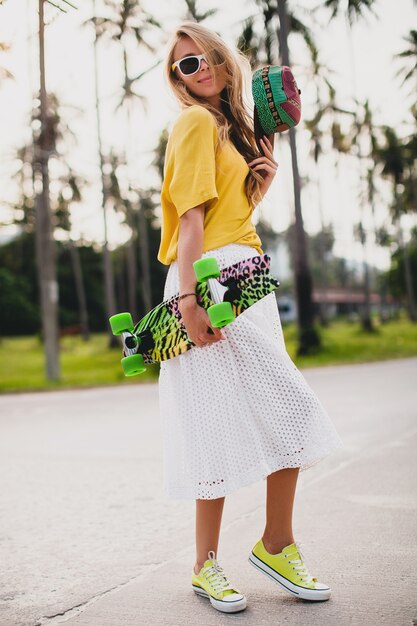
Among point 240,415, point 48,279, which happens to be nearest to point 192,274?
point 240,415

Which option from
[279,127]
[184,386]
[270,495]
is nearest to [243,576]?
[270,495]

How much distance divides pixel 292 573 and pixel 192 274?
1149 millimetres

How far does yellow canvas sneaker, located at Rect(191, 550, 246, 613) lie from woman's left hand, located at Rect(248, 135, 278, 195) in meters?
1.42

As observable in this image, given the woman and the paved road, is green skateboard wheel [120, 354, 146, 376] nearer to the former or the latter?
the woman

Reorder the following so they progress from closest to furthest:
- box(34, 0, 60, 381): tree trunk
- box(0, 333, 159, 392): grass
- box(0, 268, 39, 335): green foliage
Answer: box(0, 333, 159, 392): grass → box(34, 0, 60, 381): tree trunk → box(0, 268, 39, 335): green foliage

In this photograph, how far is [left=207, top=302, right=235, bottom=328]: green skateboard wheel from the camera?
8.38ft

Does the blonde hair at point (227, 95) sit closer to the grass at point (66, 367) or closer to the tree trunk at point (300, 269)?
the grass at point (66, 367)

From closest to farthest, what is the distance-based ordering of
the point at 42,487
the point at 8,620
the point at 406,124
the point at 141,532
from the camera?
the point at 8,620, the point at 141,532, the point at 42,487, the point at 406,124

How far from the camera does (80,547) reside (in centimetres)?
376

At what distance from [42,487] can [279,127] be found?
10.8 feet

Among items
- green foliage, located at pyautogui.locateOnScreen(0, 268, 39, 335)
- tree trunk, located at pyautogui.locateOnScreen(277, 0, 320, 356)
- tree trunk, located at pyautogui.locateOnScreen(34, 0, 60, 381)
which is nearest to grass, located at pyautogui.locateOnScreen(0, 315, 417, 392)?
tree trunk, located at pyautogui.locateOnScreen(277, 0, 320, 356)

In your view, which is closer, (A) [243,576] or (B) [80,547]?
(A) [243,576]

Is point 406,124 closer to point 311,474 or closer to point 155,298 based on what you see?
point 155,298

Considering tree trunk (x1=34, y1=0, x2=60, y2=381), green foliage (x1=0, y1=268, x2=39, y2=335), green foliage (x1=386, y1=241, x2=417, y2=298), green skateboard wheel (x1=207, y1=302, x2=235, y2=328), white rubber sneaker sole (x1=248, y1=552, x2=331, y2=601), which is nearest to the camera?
green skateboard wheel (x1=207, y1=302, x2=235, y2=328)
